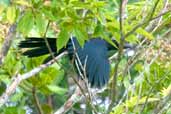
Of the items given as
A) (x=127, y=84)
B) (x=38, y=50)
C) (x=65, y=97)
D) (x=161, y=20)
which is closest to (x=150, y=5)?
(x=161, y=20)

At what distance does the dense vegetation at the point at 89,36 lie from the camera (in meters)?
1.07

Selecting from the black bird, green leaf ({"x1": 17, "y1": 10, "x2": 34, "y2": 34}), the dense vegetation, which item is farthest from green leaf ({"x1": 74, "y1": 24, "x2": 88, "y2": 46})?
the black bird

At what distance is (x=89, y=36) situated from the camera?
1.25m

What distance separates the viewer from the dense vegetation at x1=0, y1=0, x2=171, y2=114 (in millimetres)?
1067

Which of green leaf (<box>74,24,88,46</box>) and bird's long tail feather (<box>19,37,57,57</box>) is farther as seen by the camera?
bird's long tail feather (<box>19,37,57,57</box>)

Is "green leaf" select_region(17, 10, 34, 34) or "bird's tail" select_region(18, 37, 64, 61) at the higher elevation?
"green leaf" select_region(17, 10, 34, 34)

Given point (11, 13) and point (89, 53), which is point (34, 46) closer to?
point (89, 53)

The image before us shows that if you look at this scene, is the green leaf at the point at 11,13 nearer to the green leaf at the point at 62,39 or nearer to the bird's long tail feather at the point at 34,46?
the green leaf at the point at 62,39

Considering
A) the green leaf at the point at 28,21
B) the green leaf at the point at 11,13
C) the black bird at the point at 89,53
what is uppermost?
the green leaf at the point at 11,13

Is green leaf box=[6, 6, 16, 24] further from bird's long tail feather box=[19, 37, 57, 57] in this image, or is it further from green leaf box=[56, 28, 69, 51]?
bird's long tail feather box=[19, 37, 57, 57]

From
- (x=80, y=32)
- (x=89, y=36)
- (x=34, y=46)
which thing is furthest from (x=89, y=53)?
(x=80, y=32)

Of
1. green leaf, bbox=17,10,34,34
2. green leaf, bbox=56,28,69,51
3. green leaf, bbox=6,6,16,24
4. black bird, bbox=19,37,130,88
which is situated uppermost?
green leaf, bbox=6,6,16,24

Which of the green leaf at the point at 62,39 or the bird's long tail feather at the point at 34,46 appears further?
the bird's long tail feather at the point at 34,46

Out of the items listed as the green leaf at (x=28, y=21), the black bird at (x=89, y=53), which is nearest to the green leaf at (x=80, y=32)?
the green leaf at (x=28, y=21)
